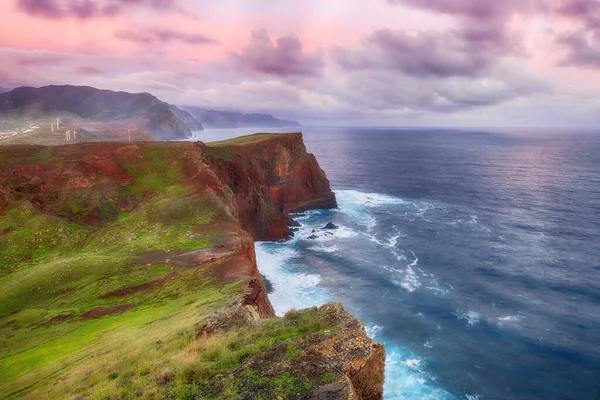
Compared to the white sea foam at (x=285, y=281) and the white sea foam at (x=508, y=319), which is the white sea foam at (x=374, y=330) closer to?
the white sea foam at (x=285, y=281)

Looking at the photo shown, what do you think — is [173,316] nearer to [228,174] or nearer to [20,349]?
[20,349]

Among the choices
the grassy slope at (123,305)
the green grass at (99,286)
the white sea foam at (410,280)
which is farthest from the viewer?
the white sea foam at (410,280)

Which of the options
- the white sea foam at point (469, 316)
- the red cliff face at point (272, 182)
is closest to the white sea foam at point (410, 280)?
the white sea foam at point (469, 316)

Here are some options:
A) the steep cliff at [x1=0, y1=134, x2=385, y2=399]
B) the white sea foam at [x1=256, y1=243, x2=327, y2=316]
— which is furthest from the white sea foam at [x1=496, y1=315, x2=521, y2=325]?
the steep cliff at [x1=0, y1=134, x2=385, y2=399]

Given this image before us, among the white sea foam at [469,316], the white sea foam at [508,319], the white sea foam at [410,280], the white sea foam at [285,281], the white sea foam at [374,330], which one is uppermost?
the white sea foam at [508,319]

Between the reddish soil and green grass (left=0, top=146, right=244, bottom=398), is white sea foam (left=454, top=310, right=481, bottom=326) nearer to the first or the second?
green grass (left=0, top=146, right=244, bottom=398)

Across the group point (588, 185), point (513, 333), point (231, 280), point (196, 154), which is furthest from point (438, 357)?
point (588, 185)
